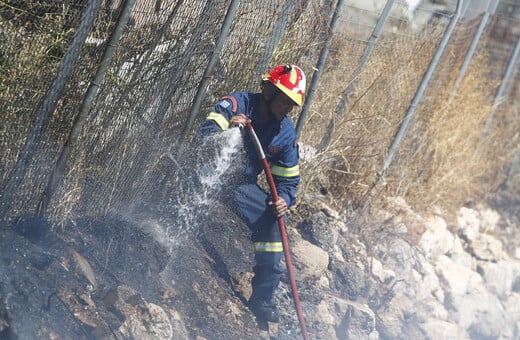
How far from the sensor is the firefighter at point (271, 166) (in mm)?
5445

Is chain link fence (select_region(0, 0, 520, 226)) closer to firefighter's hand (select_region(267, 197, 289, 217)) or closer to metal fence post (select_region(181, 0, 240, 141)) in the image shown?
metal fence post (select_region(181, 0, 240, 141))

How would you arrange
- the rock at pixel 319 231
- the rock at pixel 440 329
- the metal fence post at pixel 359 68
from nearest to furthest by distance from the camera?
1. the rock at pixel 319 231
2. the metal fence post at pixel 359 68
3. the rock at pixel 440 329

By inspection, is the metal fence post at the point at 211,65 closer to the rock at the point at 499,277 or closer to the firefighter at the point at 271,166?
the firefighter at the point at 271,166

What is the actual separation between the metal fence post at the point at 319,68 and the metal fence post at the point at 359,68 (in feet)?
1.60

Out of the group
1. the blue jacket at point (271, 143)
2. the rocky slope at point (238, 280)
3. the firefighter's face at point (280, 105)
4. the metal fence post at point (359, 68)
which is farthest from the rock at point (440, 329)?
the firefighter's face at point (280, 105)

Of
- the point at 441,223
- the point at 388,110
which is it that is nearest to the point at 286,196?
the point at 388,110

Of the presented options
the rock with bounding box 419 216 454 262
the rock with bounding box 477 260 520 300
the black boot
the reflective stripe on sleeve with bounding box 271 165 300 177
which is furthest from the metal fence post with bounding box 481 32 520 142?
the black boot

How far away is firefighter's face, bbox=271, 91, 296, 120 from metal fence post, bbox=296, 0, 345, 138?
1.28 m

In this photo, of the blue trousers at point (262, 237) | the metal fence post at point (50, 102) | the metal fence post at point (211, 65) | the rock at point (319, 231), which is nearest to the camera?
the metal fence post at point (50, 102)

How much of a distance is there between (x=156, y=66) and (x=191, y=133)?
0.88 m

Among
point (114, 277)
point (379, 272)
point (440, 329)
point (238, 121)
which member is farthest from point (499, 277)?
point (114, 277)

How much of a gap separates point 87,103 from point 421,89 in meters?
4.94

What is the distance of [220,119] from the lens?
529cm

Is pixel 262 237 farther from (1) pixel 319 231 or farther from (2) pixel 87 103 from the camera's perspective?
(2) pixel 87 103
